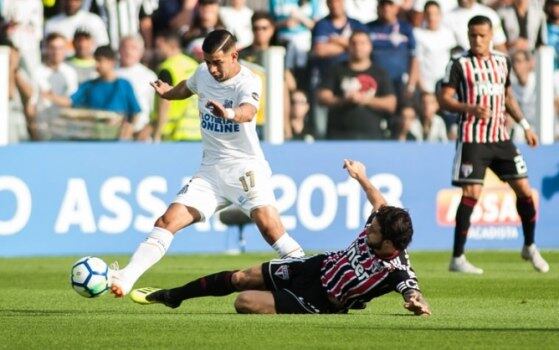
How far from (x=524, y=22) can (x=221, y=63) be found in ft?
38.3

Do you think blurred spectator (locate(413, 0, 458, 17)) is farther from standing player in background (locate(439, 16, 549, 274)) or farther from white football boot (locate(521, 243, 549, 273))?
white football boot (locate(521, 243, 549, 273))

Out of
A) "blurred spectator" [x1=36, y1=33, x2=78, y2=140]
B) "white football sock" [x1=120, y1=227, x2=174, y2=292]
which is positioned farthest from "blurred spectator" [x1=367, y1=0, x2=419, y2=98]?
"white football sock" [x1=120, y1=227, x2=174, y2=292]

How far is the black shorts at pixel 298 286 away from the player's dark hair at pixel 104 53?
327 inches

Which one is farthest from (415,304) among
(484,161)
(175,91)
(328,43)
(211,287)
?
(328,43)

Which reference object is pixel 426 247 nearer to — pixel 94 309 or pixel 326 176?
pixel 326 176

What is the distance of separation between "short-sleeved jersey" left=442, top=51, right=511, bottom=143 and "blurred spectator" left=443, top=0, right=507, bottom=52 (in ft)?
17.9

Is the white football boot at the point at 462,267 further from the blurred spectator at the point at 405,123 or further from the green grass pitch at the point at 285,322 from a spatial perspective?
the blurred spectator at the point at 405,123

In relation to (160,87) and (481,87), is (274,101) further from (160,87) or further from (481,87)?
(160,87)

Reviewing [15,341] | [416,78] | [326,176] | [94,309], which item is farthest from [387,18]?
[15,341]

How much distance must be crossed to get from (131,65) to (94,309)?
25.3 feet

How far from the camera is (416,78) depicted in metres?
20.6

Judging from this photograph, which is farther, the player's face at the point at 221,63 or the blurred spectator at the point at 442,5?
the blurred spectator at the point at 442,5

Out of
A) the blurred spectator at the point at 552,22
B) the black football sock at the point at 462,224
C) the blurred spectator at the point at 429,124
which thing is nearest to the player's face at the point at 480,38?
the black football sock at the point at 462,224

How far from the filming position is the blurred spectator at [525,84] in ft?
69.2
